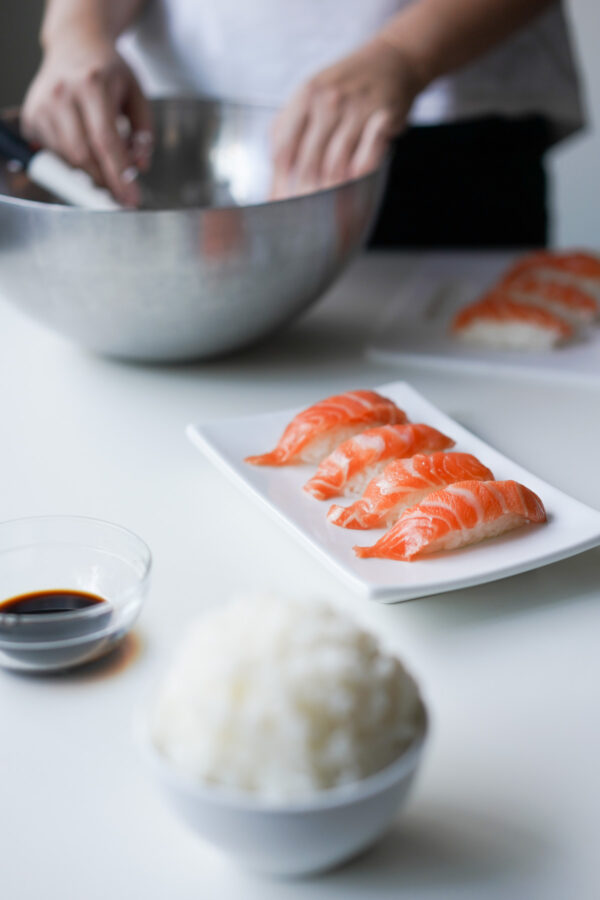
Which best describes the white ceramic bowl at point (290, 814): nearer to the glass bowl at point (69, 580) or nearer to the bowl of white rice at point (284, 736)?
the bowl of white rice at point (284, 736)

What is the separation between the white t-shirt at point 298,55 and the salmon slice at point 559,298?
48 cm

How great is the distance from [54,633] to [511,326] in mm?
1010

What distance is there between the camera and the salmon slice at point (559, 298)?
1.72 metres

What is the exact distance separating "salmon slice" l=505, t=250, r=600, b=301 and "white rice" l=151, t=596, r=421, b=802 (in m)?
1.31

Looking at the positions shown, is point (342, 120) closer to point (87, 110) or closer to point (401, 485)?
point (87, 110)

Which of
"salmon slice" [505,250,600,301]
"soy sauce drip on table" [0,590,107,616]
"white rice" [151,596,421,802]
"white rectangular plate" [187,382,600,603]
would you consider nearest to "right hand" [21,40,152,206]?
"white rectangular plate" [187,382,600,603]

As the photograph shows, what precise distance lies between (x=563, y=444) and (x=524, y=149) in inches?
41.4

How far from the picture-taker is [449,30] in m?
1.75

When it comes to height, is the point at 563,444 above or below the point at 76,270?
below

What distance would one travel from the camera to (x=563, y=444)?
1369 millimetres

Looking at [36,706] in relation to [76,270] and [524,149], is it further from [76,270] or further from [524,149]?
[524,149]

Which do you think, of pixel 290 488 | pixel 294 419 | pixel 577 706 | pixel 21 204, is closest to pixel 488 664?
pixel 577 706

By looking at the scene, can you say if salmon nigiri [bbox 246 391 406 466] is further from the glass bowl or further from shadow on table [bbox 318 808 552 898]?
shadow on table [bbox 318 808 552 898]

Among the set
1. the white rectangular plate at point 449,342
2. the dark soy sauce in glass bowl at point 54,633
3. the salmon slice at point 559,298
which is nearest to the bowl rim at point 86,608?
the dark soy sauce in glass bowl at point 54,633
